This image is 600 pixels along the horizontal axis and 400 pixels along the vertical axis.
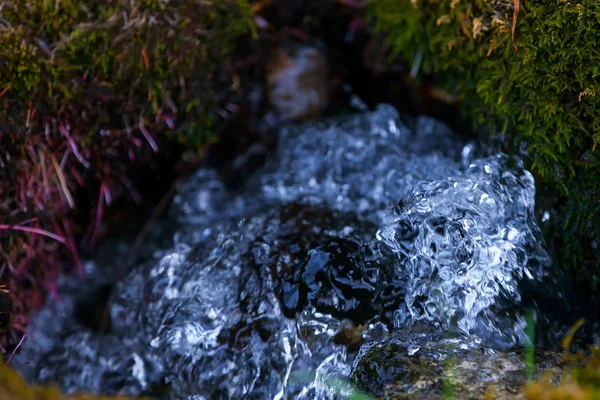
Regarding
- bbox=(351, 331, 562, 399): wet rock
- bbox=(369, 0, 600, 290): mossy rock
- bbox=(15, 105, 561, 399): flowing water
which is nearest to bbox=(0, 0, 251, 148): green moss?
bbox=(15, 105, 561, 399): flowing water

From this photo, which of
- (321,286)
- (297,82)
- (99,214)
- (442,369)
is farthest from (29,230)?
(442,369)

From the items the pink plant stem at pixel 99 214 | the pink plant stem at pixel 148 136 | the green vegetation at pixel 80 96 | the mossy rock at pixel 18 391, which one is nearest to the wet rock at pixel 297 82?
the green vegetation at pixel 80 96

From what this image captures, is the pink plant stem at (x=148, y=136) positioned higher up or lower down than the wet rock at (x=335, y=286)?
higher up

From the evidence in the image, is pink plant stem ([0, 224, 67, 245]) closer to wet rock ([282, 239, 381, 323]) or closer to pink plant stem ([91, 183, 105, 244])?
pink plant stem ([91, 183, 105, 244])

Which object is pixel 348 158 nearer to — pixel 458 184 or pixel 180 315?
pixel 458 184

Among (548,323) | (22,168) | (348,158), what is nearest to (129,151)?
Result: (22,168)

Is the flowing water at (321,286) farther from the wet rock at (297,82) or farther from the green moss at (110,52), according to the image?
the green moss at (110,52)

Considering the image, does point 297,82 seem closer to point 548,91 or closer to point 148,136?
point 148,136
